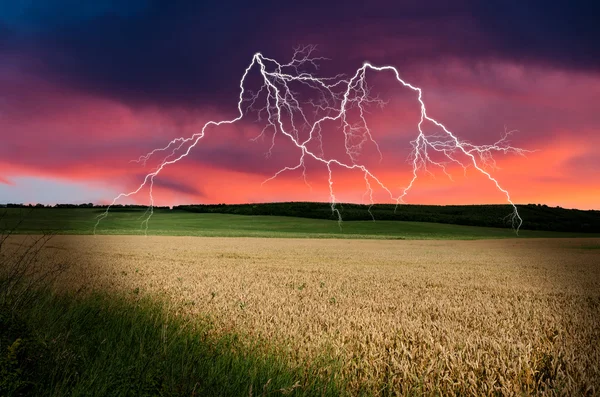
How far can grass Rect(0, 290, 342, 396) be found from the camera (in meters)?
3.83

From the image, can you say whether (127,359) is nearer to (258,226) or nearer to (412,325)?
(412,325)

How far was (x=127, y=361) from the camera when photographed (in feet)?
16.2

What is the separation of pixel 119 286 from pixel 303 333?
242 inches

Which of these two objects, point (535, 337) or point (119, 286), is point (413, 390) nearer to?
point (535, 337)

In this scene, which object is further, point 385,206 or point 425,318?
point 385,206

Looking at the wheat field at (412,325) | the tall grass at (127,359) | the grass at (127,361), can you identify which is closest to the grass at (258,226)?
the wheat field at (412,325)

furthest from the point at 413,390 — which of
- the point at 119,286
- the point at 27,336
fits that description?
the point at 119,286

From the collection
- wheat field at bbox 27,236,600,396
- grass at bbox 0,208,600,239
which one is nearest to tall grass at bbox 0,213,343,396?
wheat field at bbox 27,236,600,396

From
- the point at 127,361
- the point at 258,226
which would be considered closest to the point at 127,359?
the point at 127,361

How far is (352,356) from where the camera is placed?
5773 millimetres

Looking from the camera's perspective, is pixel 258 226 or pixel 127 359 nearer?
pixel 127 359

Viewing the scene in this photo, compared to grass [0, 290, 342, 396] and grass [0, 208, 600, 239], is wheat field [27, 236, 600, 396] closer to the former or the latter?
grass [0, 290, 342, 396]

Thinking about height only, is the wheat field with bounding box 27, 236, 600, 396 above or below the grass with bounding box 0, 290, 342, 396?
below

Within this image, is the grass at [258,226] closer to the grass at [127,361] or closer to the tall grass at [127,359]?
the tall grass at [127,359]
